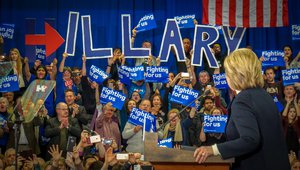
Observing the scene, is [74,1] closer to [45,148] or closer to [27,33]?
[27,33]

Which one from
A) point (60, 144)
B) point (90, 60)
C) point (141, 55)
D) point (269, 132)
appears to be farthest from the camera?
point (90, 60)

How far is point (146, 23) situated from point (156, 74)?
126 centimetres

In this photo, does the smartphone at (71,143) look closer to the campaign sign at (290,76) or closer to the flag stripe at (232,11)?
the campaign sign at (290,76)

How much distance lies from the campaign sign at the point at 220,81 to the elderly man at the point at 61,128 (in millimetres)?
2204

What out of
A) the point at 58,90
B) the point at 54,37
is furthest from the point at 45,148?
the point at 54,37

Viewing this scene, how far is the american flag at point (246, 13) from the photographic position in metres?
9.09

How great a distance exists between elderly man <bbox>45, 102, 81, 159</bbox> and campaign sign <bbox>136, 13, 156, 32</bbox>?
2238mm

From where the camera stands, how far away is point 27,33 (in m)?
9.20

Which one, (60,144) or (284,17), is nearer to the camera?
(60,144)

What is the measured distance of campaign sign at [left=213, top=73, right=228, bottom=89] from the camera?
840 centimetres

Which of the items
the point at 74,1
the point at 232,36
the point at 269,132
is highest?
the point at 74,1

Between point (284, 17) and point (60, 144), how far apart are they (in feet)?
13.7

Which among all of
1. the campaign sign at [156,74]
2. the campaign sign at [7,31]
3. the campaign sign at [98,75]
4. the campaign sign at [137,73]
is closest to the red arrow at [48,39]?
the campaign sign at [7,31]

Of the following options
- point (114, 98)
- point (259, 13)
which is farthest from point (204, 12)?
point (114, 98)
